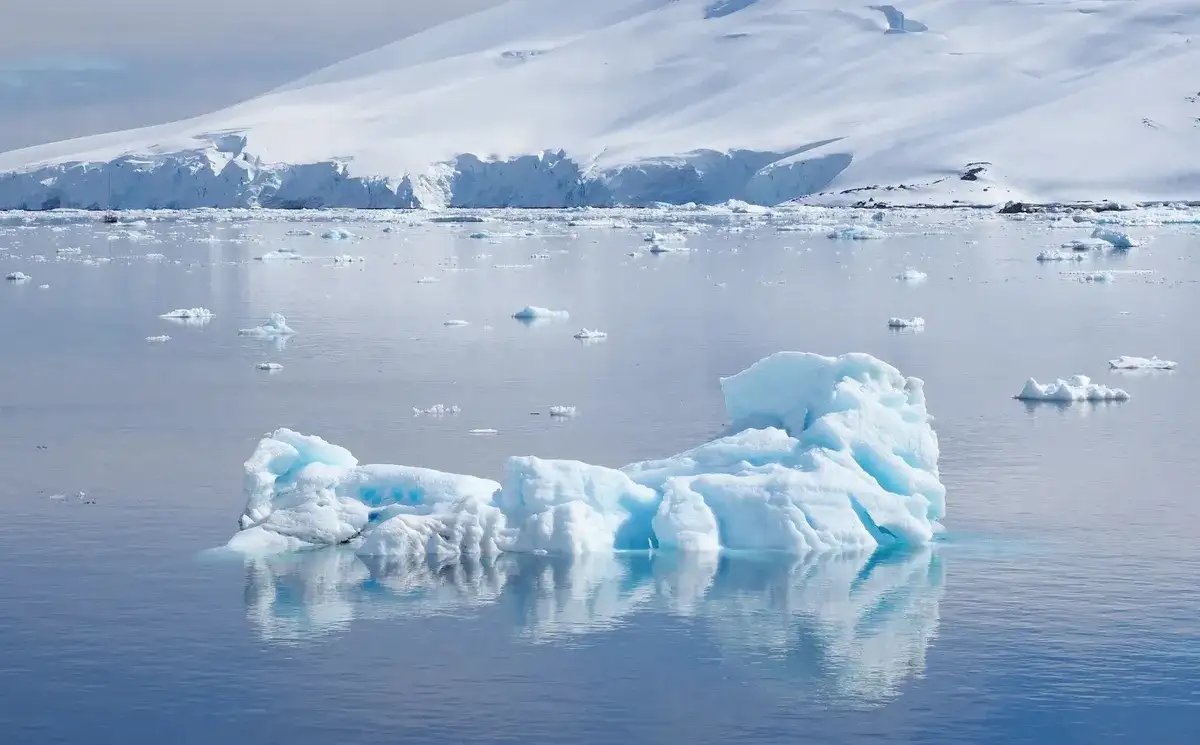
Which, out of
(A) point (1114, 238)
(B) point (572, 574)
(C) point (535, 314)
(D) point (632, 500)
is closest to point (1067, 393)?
(D) point (632, 500)

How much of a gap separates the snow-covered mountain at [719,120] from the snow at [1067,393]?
53.4 m

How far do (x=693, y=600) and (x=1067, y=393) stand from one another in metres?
6.98

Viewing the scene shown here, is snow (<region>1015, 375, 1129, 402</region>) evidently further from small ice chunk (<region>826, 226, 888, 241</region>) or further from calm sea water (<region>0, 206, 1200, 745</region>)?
small ice chunk (<region>826, 226, 888, 241</region>)

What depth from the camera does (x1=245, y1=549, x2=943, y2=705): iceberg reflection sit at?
7.12m

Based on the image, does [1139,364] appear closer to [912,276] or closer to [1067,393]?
[1067,393]

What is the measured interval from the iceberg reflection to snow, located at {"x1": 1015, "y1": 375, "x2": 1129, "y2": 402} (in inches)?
214

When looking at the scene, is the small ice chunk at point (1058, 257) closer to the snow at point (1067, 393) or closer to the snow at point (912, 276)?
the snow at point (912, 276)

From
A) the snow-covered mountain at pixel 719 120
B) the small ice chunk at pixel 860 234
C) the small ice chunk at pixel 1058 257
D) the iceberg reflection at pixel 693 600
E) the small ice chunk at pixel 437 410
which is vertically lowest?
the iceberg reflection at pixel 693 600

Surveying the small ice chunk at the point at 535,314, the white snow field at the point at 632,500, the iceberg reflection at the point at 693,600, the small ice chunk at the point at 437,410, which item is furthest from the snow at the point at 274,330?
the iceberg reflection at the point at 693,600

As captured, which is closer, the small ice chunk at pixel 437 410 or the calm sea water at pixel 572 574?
the calm sea water at pixel 572 574

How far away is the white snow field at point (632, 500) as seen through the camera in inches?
349

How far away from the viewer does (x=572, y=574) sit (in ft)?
27.8

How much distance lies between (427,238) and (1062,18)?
185ft

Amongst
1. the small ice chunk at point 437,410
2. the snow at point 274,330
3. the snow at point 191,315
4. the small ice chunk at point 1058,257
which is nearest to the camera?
the small ice chunk at point 437,410
